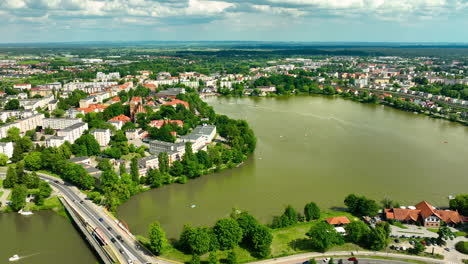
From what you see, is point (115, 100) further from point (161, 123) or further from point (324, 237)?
point (324, 237)

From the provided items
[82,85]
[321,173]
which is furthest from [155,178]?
[82,85]

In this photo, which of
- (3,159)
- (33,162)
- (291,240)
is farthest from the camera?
(3,159)

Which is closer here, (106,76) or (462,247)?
(462,247)

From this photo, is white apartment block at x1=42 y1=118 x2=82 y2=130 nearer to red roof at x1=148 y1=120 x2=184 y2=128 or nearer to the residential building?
red roof at x1=148 y1=120 x2=184 y2=128

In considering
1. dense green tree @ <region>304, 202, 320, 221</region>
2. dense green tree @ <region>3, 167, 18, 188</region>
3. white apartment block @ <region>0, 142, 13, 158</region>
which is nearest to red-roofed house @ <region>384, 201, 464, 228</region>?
dense green tree @ <region>304, 202, 320, 221</region>

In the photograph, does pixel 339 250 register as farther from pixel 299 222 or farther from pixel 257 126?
pixel 257 126

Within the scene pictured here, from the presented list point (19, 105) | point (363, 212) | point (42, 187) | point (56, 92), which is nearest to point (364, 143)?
point (363, 212)
